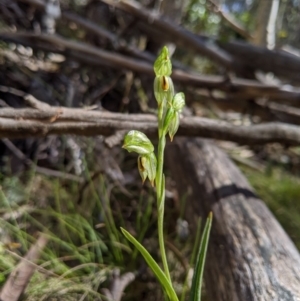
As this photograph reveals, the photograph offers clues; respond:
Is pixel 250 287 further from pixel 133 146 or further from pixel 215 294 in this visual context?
pixel 133 146

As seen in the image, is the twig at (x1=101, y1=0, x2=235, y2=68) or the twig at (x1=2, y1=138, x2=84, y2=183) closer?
the twig at (x1=2, y1=138, x2=84, y2=183)

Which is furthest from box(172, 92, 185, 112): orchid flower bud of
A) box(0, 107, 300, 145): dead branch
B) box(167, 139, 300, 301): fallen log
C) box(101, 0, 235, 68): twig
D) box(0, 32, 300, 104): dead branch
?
box(101, 0, 235, 68): twig

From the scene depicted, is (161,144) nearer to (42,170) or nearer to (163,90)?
(163,90)

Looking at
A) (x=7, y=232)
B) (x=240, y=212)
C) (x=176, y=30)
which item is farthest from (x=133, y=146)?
(x=176, y=30)

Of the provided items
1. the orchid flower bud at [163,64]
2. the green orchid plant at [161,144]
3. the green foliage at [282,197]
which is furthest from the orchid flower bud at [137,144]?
the green foliage at [282,197]

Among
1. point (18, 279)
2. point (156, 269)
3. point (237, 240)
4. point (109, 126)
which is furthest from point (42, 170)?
point (156, 269)

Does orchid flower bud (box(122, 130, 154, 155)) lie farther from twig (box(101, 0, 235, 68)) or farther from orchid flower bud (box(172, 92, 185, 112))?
twig (box(101, 0, 235, 68))
